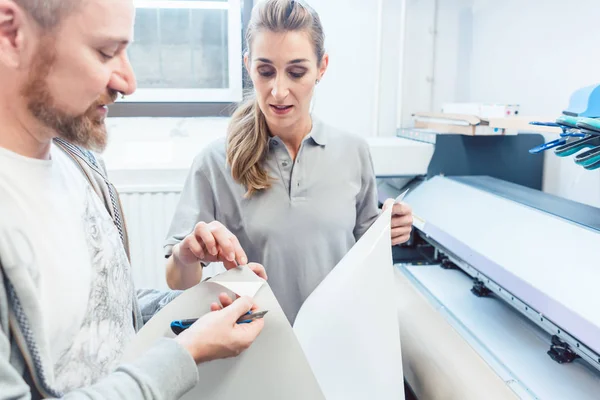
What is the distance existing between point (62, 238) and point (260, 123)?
0.55m

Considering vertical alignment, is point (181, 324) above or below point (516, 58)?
below

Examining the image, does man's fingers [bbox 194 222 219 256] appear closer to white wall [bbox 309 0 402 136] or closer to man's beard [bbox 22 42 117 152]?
man's beard [bbox 22 42 117 152]

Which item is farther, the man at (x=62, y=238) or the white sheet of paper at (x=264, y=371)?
the white sheet of paper at (x=264, y=371)

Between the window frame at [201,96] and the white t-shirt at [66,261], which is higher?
the window frame at [201,96]

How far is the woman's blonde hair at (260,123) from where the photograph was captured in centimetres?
98

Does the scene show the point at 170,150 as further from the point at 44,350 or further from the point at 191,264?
the point at 44,350

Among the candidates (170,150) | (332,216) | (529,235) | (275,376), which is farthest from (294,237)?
(170,150)

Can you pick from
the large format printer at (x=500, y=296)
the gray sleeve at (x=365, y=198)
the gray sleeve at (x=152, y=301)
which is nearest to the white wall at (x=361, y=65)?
the large format printer at (x=500, y=296)

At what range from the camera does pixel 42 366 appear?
511mm

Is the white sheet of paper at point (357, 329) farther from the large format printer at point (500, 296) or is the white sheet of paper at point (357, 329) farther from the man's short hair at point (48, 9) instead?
the man's short hair at point (48, 9)

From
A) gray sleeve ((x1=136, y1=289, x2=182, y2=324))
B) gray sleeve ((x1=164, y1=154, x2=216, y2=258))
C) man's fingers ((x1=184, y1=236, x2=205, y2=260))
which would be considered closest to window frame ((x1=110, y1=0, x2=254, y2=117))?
gray sleeve ((x1=164, y1=154, x2=216, y2=258))

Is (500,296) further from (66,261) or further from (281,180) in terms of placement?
(66,261)

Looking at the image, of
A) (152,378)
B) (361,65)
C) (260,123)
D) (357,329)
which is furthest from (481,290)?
(361,65)

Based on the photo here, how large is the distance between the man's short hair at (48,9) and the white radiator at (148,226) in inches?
50.9
